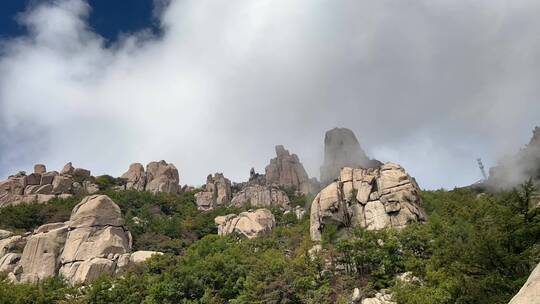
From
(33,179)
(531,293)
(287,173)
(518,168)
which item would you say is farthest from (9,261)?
(518,168)

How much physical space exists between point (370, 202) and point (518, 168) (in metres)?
31.6

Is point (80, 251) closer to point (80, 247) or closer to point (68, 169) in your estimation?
point (80, 247)

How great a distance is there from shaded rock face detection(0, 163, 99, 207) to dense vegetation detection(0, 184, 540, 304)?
3644cm

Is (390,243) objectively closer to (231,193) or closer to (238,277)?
(238,277)

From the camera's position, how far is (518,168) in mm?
72125

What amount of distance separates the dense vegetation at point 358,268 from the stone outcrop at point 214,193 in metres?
32.3

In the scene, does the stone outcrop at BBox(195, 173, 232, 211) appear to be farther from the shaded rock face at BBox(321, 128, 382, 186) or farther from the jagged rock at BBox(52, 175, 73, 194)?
the jagged rock at BBox(52, 175, 73, 194)

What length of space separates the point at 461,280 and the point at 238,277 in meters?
21.3

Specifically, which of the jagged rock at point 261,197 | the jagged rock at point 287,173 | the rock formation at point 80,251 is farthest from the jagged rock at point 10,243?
the jagged rock at point 287,173

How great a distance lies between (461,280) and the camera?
81.4ft

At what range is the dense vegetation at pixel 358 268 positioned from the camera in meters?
22.3

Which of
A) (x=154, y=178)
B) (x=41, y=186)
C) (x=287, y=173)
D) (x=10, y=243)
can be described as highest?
(x=287, y=173)

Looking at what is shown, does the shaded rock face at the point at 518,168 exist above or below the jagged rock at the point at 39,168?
below

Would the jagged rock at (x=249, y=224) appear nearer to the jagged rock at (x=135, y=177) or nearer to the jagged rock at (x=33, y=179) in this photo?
the jagged rock at (x=135, y=177)
